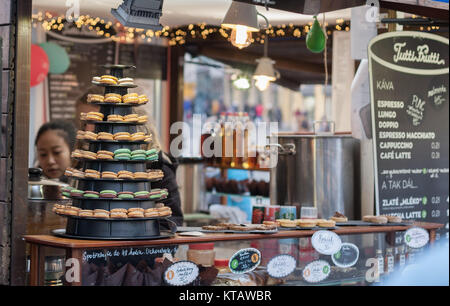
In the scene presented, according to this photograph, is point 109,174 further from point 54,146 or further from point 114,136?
point 54,146

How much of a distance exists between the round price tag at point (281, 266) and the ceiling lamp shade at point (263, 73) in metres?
3.54

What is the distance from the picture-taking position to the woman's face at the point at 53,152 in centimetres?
621

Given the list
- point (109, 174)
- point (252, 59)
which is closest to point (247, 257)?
point (109, 174)

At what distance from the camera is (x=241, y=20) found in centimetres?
435

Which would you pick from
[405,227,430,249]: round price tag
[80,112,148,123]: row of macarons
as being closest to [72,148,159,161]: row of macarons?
[80,112,148,123]: row of macarons

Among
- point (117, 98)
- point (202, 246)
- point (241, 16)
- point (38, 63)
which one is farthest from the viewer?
point (38, 63)

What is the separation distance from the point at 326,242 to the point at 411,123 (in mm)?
1420

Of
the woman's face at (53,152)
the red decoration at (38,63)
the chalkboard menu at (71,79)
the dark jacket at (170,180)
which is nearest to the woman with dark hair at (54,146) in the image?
the woman's face at (53,152)

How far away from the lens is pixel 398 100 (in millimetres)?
4918

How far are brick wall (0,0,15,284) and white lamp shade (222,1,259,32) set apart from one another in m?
1.35

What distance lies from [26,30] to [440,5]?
2.69 m

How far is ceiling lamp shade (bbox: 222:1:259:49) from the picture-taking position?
14.1 feet

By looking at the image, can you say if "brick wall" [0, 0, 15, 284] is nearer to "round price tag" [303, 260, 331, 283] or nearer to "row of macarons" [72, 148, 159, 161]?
"row of macarons" [72, 148, 159, 161]
